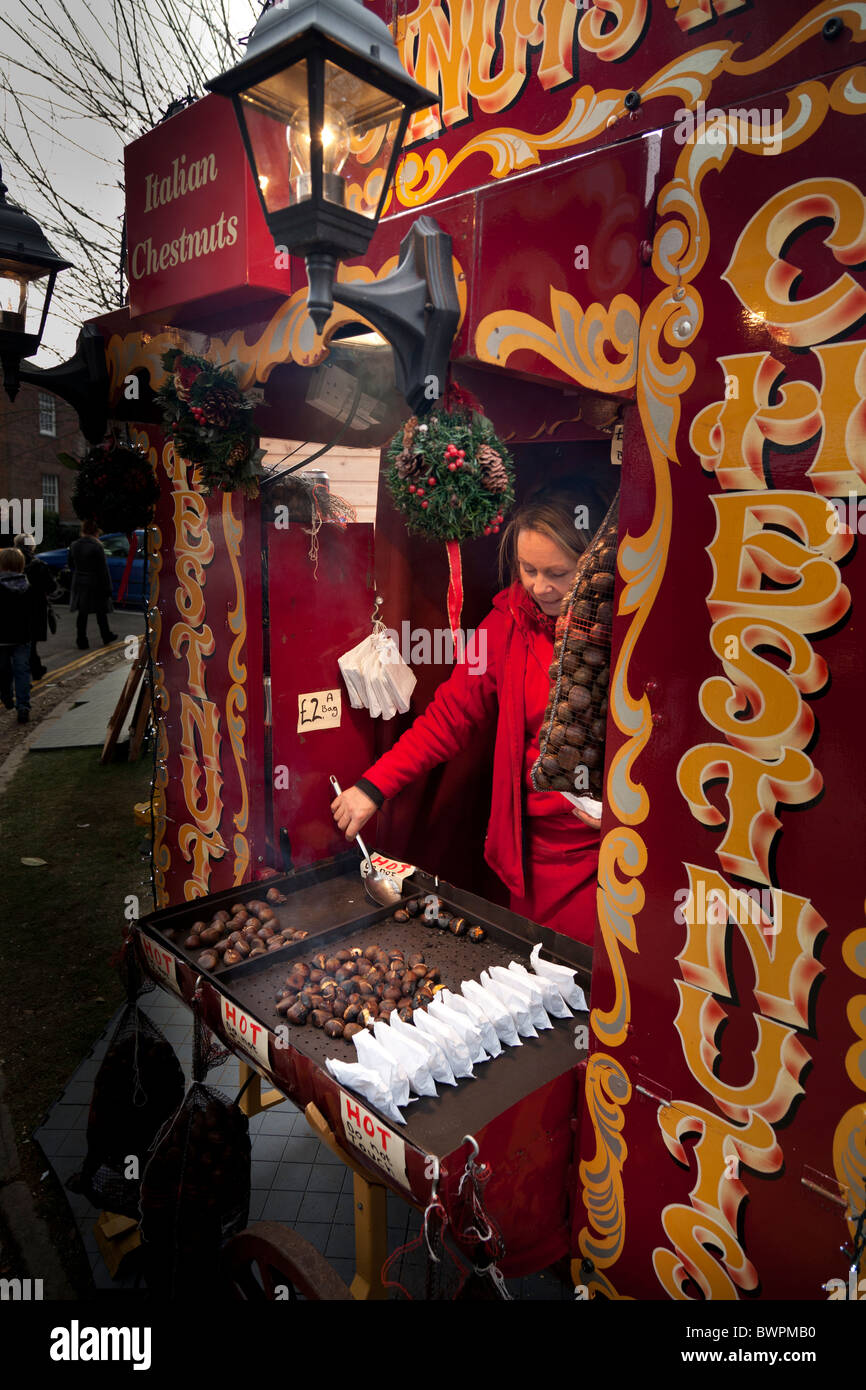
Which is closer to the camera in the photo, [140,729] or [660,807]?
[660,807]

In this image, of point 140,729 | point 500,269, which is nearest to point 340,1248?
point 500,269

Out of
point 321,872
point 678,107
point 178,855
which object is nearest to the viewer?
point 678,107

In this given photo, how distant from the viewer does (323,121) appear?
1846mm

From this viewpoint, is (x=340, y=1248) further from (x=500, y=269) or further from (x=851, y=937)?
(x=500, y=269)

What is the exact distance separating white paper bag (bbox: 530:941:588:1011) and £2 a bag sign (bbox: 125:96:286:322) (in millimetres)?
2727

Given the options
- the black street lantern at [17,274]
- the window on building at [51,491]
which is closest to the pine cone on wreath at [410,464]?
the black street lantern at [17,274]

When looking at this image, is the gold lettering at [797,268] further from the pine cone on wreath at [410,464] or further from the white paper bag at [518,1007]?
the white paper bag at [518,1007]

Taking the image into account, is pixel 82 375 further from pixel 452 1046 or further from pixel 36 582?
pixel 36 582

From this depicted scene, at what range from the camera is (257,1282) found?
8.05 feet

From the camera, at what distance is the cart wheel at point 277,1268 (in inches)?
83.0

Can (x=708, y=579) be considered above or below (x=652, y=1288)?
above

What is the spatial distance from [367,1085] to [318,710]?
226 centimetres

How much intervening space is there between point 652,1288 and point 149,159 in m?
4.66

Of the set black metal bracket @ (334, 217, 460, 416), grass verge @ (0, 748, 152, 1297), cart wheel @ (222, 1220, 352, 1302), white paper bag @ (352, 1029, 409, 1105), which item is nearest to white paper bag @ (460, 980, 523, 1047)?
white paper bag @ (352, 1029, 409, 1105)
